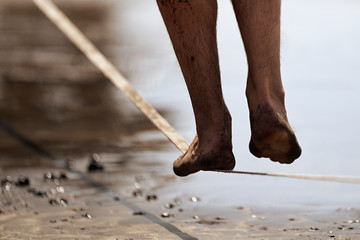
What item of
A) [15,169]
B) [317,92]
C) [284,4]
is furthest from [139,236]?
[284,4]

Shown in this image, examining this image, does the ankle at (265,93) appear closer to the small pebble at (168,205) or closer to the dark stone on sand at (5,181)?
the small pebble at (168,205)

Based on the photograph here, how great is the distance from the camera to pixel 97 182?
449cm

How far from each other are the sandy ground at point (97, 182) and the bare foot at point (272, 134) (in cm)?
73

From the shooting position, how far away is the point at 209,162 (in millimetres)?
2891

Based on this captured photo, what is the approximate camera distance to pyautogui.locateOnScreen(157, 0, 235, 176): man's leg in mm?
2838

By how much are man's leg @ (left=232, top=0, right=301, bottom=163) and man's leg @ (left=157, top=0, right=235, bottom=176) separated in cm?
10

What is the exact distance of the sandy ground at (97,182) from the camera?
365cm

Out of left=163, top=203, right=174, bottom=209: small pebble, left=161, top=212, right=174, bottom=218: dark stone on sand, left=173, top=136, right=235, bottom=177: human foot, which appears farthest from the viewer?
left=163, top=203, right=174, bottom=209: small pebble

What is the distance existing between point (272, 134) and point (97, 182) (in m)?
1.89

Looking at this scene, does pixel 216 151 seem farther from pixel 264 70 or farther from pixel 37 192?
pixel 37 192

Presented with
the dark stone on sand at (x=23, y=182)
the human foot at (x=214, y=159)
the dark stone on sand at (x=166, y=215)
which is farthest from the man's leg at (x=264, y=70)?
the dark stone on sand at (x=23, y=182)

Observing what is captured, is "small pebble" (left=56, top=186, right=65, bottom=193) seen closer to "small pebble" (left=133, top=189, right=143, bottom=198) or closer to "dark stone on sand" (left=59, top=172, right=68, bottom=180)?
"dark stone on sand" (left=59, top=172, right=68, bottom=180)

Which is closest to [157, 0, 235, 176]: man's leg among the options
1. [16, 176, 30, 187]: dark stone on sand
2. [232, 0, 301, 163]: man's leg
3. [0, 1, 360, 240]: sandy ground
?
[232, 0, 301, 163]: man's leg

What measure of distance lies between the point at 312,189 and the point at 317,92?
2.51 metres
